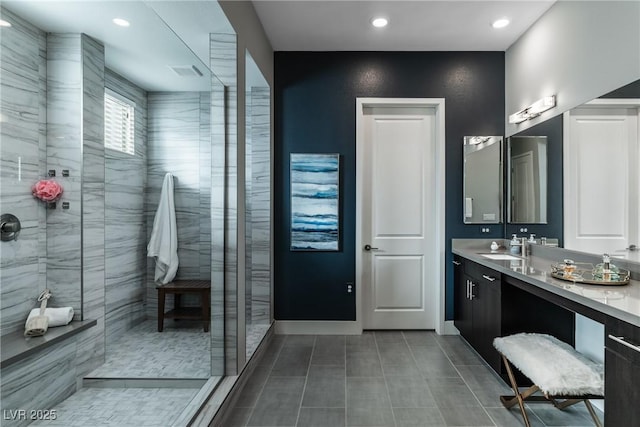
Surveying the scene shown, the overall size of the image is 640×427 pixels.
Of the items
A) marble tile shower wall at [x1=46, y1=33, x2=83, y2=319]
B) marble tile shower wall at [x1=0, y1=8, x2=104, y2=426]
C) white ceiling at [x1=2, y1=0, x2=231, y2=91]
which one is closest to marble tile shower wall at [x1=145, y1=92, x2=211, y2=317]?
white ceiling at [x1=2, y1=0, x2=231, y2=91]

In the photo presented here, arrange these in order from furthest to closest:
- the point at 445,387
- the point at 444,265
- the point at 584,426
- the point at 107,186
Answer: the point at 444,265 < the point at 107,186 < the point at 445,387 < the point at 584,426

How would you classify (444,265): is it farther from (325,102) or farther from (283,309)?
(325,102)

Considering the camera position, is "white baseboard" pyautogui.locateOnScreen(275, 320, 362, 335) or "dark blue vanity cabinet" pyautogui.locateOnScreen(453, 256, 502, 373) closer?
"dark blue vanity cabinet" pyautogui.locateOnScreen(453, 256, 502, 373)

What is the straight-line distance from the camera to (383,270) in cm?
399

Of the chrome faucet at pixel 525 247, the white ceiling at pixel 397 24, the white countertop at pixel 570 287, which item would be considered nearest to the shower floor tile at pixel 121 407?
the white countertop at pixel 570 287

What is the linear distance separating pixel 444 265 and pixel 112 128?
357cm

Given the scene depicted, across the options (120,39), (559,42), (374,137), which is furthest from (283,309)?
(559,42)

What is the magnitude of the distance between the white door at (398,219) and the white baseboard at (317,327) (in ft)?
0.64

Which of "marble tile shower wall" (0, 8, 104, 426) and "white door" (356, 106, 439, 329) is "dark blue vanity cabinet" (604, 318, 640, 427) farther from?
"marble tile shower wall" (0, 8, 104, 426)

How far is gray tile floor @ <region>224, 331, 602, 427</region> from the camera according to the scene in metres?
2.28

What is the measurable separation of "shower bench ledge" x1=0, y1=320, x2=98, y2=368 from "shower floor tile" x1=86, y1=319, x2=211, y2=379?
0.49 metres

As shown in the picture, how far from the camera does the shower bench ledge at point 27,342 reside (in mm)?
2186

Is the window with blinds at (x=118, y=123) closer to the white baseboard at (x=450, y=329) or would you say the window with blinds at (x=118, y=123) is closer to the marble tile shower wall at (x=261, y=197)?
the marble tile shower wall at (x=261, y=197)

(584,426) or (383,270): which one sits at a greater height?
(383,270)
